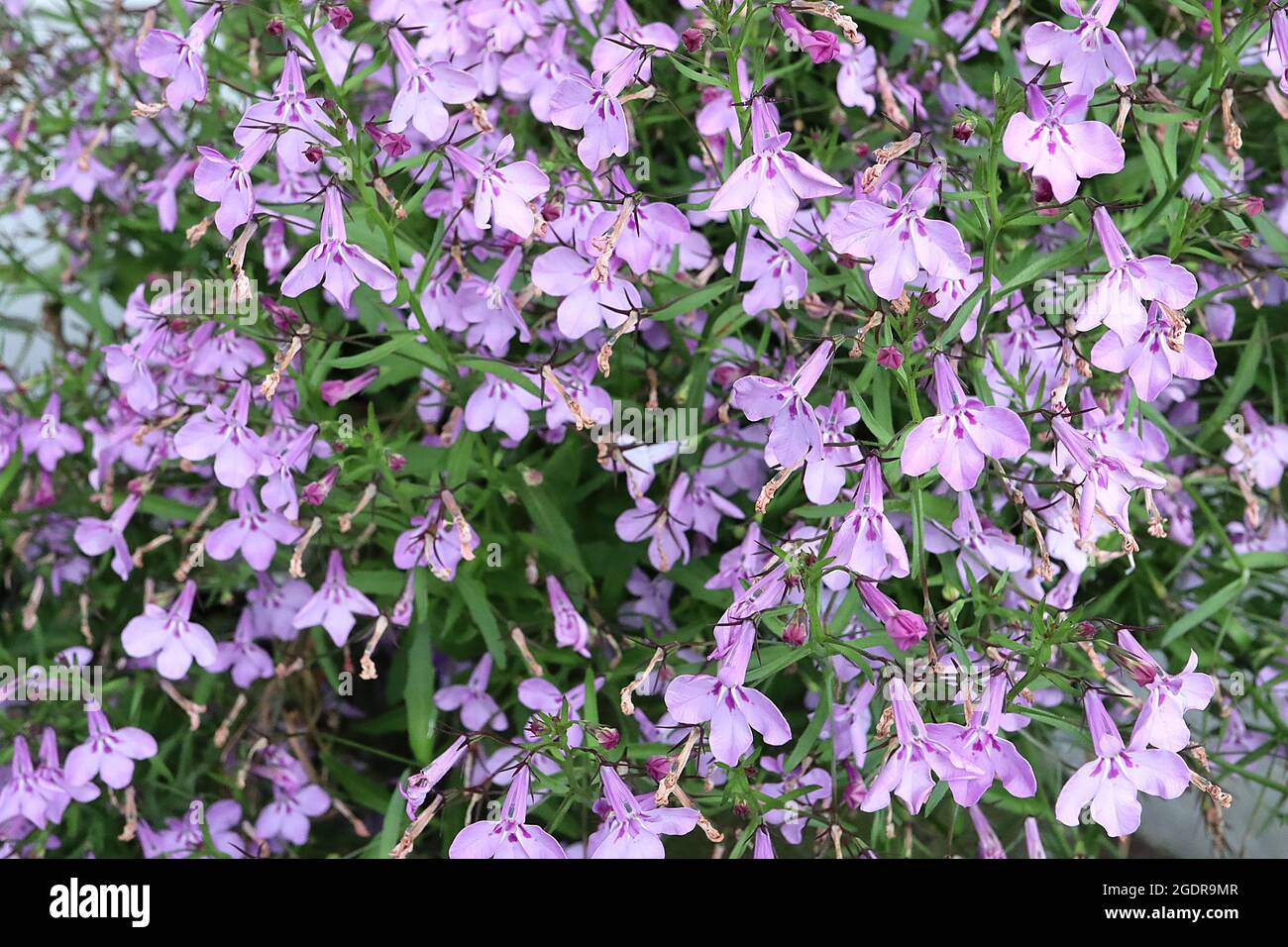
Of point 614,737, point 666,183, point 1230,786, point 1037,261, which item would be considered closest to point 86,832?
point 614,737

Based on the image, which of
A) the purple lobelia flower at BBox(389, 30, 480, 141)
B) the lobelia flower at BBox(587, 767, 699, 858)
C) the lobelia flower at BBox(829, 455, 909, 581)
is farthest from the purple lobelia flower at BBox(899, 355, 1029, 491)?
the purple lobelia flower at BBox(389, 30, 480, 141)

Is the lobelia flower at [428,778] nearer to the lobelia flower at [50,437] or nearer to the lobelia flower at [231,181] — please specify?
the lobelia flower at [231,181]

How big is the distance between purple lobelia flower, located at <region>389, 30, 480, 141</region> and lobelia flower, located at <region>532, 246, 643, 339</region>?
4.7 inches

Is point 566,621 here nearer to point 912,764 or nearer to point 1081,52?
point 912,764

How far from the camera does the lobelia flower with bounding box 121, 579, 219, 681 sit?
3.21 feet

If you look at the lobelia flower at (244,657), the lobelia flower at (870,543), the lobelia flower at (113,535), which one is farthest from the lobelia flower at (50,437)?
the lobelia flower at (870,543)

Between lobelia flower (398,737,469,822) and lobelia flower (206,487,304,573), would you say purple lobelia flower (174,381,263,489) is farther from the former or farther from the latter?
lobelia flower (398,737,469,822)

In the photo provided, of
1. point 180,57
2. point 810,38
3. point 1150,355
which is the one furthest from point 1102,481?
point 180,57

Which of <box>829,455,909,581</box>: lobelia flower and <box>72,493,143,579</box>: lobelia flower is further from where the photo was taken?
<box>72,493,143,579</box>: lobelia flower

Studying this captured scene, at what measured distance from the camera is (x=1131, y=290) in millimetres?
714

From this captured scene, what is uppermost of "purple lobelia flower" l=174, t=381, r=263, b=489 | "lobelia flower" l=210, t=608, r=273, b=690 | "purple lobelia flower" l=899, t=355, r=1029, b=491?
"purple lobelia flower" l=899, t=355, r=1029, b=491

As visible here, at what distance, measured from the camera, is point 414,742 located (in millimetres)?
943
